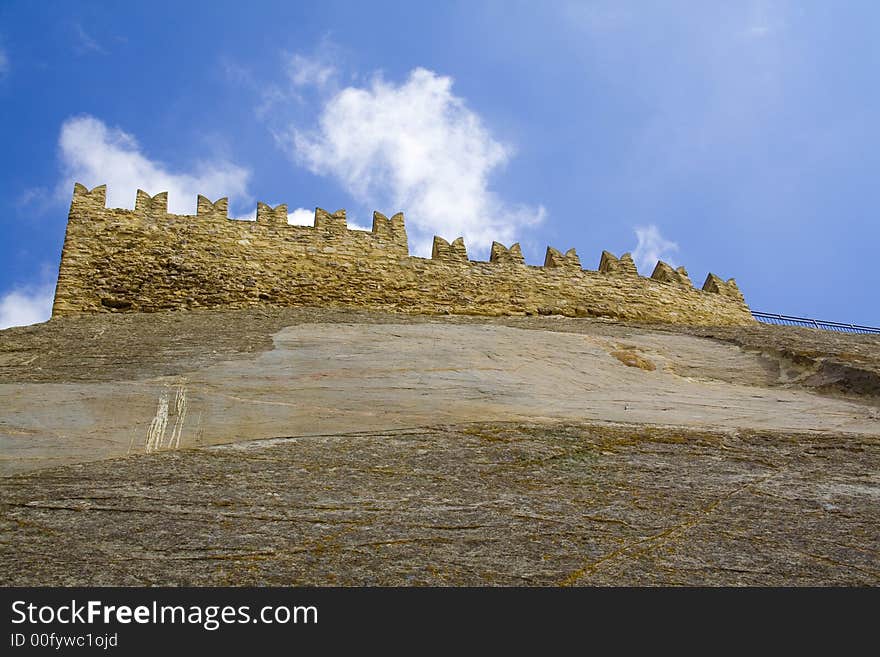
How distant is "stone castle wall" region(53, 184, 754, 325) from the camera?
15.1 metres

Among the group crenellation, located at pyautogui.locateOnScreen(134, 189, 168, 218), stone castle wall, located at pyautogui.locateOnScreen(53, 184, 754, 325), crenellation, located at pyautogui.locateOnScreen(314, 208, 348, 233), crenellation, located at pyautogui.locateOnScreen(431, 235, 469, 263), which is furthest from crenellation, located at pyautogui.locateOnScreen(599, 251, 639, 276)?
crenellation, located at pyautogui.locateOnScreen(134, 189, 168, 218)

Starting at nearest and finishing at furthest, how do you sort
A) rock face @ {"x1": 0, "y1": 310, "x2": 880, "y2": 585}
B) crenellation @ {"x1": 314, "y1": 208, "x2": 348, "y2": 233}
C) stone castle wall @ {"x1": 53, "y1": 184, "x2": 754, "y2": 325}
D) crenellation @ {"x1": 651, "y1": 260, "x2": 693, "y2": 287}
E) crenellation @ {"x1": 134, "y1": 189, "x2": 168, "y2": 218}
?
rock face @ {"x1": 0, "y1": 310, "x2": 880, "y2": 585}
stone castle wall @ {"x1": 53, "y1": 184, "x2": 754, "y2": 325}
crenellation @ {"x1": 134, "y1": 189, "x2": 168, "y2": 218}
crenellation @ {"x1": 314, "y1": 208, "x2": 348, "y2": 233}
crenellation @ {"x1": 651, "y1": 260, "x2": 693, "y2": 287}

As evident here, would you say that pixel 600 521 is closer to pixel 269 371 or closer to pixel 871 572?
pixel 871 572

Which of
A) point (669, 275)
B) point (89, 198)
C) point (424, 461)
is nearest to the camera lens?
point (424, 461)

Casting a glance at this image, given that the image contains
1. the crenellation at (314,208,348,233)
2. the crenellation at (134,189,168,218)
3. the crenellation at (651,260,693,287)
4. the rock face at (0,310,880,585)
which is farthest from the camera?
the crenellation at (651,260,693,287)

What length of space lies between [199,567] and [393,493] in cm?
158

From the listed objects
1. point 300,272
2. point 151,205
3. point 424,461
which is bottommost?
point 424,461

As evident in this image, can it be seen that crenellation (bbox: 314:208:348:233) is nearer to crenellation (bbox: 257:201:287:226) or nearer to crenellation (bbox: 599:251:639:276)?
crenellation (bbox: 257:201:287:226)

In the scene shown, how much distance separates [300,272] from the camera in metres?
16.2

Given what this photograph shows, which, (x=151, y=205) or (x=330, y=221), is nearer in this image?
(x=151, y=205)

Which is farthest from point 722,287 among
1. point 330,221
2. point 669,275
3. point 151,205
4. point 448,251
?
point 151,205

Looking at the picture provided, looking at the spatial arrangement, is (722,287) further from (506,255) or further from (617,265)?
(506,255)
